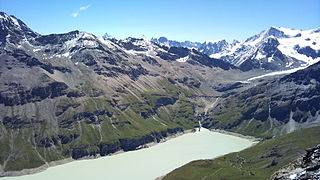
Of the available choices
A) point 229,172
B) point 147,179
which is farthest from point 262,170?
point 147,179

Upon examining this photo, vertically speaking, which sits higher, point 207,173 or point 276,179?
point 276,179

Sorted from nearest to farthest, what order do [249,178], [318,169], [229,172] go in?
[318,169] < [249,178] < [229,172]

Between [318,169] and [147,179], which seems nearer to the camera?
[318,169]

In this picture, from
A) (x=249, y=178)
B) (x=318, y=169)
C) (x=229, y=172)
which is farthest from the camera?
(x=229, y=172)

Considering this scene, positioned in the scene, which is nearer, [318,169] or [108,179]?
[318,169]

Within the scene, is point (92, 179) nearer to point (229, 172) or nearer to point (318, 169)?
point (229, 172)

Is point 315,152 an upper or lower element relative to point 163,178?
upper

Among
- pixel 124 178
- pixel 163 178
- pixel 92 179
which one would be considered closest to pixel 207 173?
pixel 163 178

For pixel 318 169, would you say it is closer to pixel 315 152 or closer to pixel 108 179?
pixel 315 152

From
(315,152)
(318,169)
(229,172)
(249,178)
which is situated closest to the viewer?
(318,169)
